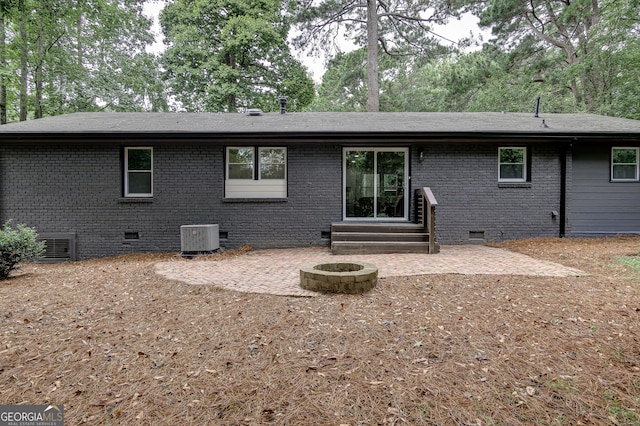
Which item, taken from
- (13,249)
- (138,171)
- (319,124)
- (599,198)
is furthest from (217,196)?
(599,198)

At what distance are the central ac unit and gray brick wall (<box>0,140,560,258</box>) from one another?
0.86 m

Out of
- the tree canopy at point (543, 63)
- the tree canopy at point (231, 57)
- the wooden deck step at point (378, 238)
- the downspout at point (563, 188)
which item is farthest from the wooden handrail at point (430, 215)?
the tree canopy at point (231, 57)

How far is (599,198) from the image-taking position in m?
8.60

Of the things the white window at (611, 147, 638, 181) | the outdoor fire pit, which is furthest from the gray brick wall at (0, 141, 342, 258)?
the white window at (611, 147, 638, 181)

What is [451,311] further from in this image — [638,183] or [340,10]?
[340,10]

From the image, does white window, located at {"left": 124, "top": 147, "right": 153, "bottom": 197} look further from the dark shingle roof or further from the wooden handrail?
the wooden handrail

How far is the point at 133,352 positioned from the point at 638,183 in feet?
38.8

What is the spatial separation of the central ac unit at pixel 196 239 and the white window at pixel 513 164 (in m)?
7.50

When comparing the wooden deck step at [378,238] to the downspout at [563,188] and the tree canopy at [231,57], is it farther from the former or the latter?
the tree canopy at [231,57]

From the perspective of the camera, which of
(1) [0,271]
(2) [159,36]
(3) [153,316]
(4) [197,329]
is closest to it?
(4) [197,329]

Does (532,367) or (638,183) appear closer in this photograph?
(532,367)

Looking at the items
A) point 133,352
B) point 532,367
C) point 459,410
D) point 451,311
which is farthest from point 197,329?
point 532,367

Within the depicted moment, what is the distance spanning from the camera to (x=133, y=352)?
2.74 meters

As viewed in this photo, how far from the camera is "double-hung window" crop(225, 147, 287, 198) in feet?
27.4
